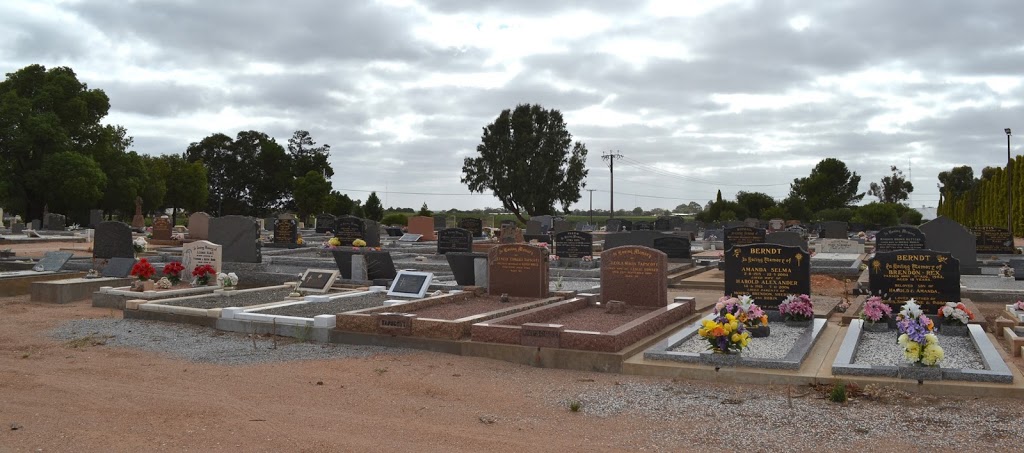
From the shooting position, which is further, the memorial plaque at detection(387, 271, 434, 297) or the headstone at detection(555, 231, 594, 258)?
the headstone at detection(555, 231, 594, 258)

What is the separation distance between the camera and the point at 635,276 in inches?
474

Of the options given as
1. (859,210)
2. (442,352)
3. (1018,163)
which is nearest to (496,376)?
(442,352)

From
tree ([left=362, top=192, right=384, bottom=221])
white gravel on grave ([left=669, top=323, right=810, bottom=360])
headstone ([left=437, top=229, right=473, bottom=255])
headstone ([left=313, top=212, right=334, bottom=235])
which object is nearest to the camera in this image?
white gravel on grave ([left=669, top=323, right=810, bottom=360])

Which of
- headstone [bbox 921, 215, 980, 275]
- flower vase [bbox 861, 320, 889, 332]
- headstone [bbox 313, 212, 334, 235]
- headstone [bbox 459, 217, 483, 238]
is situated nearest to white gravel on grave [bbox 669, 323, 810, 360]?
flower vase [bbox 861, 320, 889, 332]

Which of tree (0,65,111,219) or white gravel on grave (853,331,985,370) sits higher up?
tree (0,65,111,219)

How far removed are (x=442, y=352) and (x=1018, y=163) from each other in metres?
44.2

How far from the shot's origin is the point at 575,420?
654 cm

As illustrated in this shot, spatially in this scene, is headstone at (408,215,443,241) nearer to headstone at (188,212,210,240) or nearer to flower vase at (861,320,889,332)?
headstone at (188,212,210,240)

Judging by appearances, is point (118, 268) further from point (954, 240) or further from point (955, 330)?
point (954, 240)

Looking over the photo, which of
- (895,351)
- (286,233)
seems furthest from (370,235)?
(895,351)

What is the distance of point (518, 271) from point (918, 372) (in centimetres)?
688

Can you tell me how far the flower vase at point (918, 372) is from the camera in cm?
735

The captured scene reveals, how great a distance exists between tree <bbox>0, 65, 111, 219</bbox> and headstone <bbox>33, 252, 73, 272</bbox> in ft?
85.4

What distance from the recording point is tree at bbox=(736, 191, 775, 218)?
213 feet
